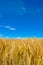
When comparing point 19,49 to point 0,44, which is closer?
point 19,49

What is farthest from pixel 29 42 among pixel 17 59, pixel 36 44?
pixel 17 59

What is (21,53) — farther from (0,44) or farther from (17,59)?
(0,44)

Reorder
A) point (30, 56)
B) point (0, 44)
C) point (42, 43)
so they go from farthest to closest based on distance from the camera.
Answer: point (0, 44), point (42, 43), point (30, 56)

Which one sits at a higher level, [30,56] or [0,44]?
[0,44]

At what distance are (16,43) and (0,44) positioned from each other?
53 centimetres

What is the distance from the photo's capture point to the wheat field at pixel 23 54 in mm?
5750

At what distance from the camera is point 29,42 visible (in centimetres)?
615

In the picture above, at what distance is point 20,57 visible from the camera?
591 cm

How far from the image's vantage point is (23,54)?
19.3 ft

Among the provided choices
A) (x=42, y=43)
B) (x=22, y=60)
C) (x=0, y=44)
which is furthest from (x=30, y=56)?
(x=0, y=44)

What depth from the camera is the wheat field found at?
226 inches

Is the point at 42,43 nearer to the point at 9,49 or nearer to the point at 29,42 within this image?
the point at 29,42

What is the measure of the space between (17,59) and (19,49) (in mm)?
295

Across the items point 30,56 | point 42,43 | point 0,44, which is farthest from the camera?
point 0,44
